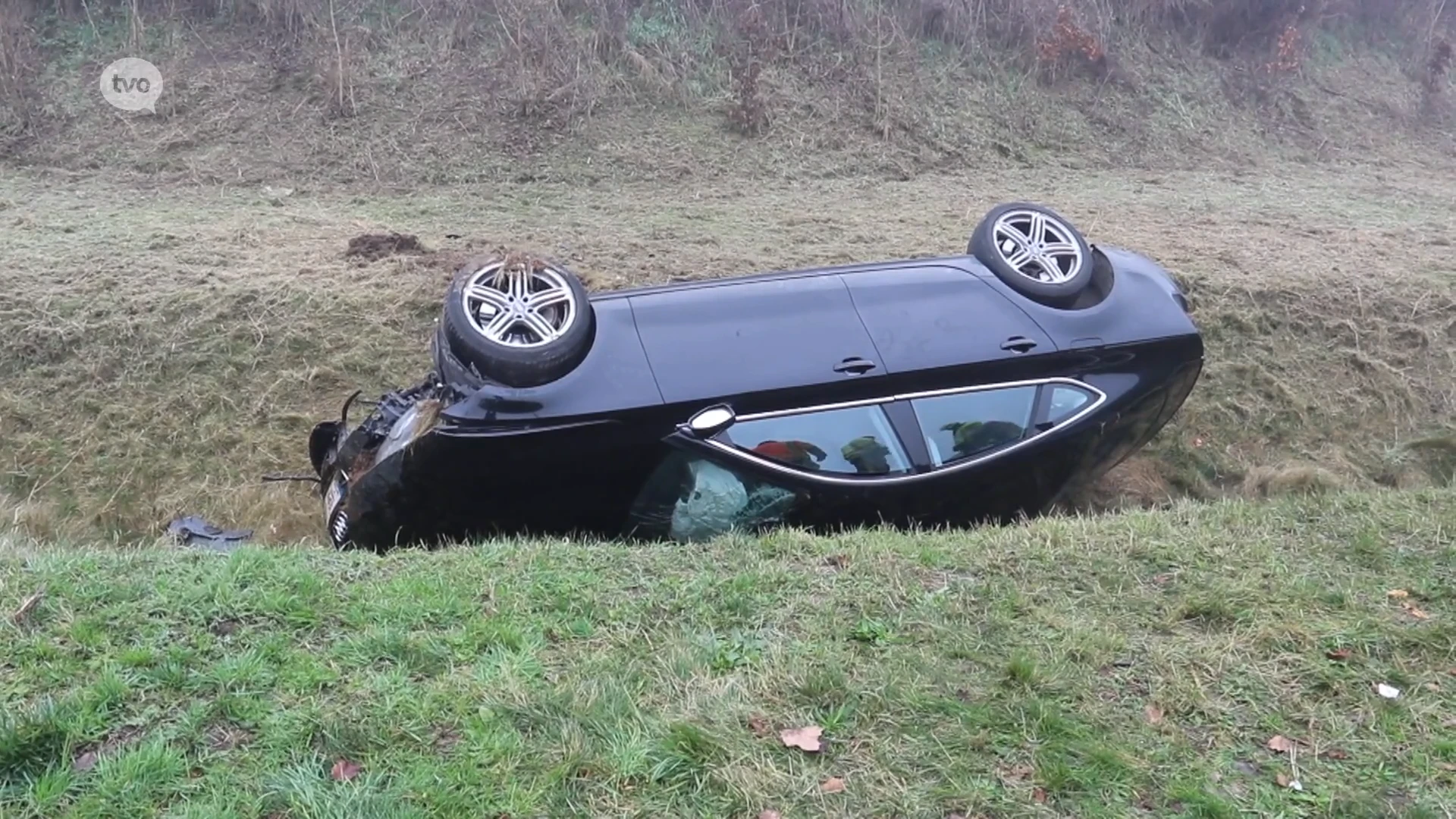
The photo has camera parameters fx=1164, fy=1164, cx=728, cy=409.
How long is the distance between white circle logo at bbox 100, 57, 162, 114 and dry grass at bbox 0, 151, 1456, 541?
6.13 feet

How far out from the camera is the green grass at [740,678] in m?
3.05

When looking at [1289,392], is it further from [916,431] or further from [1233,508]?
[916,431]

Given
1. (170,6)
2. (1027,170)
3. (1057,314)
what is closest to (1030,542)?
(1057,314)

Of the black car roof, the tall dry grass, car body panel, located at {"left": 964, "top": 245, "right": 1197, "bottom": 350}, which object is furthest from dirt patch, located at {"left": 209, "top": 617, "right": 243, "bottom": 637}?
the tall dry grass

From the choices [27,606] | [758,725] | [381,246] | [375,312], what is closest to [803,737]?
[758,725]

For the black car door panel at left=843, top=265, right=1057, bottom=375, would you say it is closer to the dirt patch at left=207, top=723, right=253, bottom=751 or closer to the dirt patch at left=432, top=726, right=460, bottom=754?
the dirt patch at left=432, top=726, right=460, bottom=754

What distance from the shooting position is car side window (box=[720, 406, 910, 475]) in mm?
5254

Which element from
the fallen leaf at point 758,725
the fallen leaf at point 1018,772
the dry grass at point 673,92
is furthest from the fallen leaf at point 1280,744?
the dry grass at point 673,92

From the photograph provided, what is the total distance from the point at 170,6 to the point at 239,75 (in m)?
1.70

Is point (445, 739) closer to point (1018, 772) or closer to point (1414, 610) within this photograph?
point (1018, 772)

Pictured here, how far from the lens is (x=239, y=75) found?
14.2 meters

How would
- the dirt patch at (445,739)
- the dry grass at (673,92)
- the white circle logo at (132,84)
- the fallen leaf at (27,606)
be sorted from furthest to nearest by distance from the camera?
the white circle logo at (132,84), the dry grass at (673,92), the fallen leaf at (27,606), the dirt patch at (445,739)

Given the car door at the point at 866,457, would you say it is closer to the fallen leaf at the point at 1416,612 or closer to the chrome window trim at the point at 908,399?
the chrome window trim at the point at 908,399

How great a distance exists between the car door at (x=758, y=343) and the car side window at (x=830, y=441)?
9cm
